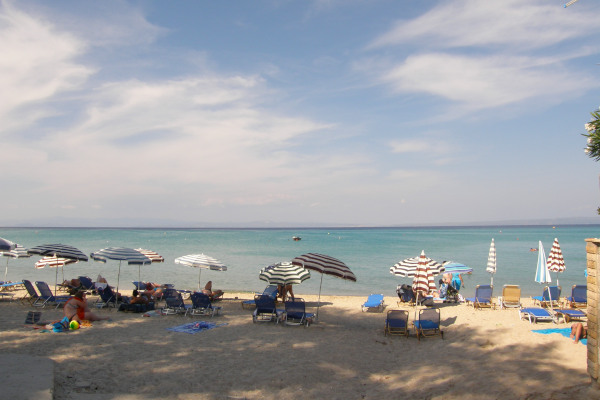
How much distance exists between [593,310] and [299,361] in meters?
4.92

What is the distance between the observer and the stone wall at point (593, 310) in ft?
18.4

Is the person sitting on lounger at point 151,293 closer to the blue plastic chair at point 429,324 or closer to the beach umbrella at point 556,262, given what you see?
the blue plastic chair at point 429,324

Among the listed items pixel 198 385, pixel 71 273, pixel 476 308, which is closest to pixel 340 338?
pixel 198 385

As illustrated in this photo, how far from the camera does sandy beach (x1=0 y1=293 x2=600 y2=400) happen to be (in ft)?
20.6

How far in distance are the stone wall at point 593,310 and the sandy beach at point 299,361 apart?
30 cm

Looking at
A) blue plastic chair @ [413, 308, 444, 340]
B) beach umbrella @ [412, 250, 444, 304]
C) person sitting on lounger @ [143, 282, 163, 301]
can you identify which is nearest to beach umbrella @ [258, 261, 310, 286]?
beach umbrella @ [412, 250, 444, 304]

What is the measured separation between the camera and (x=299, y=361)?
26.4 ft

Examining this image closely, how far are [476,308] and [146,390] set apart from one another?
11.2m

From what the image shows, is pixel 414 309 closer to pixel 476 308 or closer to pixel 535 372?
pixel 476 308

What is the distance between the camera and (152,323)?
10922 millimetres

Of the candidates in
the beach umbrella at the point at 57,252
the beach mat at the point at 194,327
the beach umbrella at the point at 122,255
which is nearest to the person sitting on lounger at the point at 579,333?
the beach mat at the point at 194,327

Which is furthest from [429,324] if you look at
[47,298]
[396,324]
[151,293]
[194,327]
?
[47,298]

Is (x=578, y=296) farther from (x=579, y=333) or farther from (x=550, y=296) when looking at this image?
(x=579, y=333)

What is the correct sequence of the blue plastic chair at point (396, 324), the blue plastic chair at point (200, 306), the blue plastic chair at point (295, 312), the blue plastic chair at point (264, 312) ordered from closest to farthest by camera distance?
the blue plastic chair at point (396, 324), the blue plastic chair at point (295, 312), the blue plastic chair at point (264, 312), the blue plastic chair at point (200, 306)
